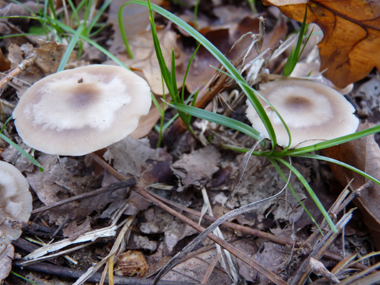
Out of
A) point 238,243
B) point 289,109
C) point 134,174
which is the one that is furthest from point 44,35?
point 238,243

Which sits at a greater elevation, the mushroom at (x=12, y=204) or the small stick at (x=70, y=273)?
the mushroom at (x=12, y=204)

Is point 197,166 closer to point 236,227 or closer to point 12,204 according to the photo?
point 236,227

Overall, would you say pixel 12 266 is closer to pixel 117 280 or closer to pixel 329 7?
pixel 117 280

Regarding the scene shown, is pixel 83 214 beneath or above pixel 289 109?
beneath

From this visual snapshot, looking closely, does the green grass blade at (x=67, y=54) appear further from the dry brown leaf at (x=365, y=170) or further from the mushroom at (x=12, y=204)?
the dry brown leaf at (x=365, y=170)

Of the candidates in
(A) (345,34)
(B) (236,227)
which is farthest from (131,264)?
(A) (345,34)

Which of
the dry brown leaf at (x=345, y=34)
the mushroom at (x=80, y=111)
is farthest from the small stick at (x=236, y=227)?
the dry brown leaf at (x=345, y=34)
